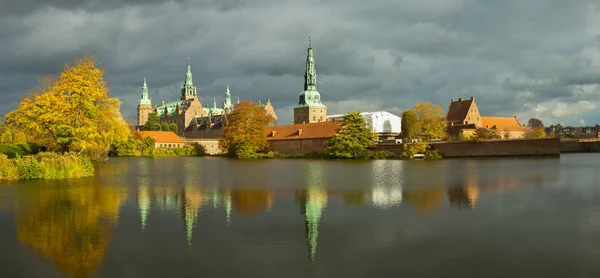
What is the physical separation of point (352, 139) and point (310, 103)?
50.6 metres

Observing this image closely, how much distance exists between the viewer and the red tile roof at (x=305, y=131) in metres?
67.6

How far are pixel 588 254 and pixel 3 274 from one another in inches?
411

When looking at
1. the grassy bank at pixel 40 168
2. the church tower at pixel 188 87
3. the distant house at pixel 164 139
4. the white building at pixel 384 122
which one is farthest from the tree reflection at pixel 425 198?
the church tower at pixel 188 87

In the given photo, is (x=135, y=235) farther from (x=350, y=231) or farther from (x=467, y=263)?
(x=467, y=263)

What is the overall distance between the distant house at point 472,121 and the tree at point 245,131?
115 ft

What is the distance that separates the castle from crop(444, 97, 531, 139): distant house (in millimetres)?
42934

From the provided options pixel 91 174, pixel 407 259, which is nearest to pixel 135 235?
pixel 407 259

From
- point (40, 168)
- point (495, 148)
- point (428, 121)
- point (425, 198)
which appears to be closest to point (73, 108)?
point (40, 168)

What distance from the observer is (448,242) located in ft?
35.4

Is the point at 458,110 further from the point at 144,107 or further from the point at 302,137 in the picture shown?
the point at 144,107

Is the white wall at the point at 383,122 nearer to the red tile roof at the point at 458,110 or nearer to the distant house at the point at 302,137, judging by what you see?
the red tile roof at the point at 458,110

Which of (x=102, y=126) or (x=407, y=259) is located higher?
(x=102, y=126)

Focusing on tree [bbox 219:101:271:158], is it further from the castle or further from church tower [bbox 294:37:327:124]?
the castle

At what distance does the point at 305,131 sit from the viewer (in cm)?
7238
